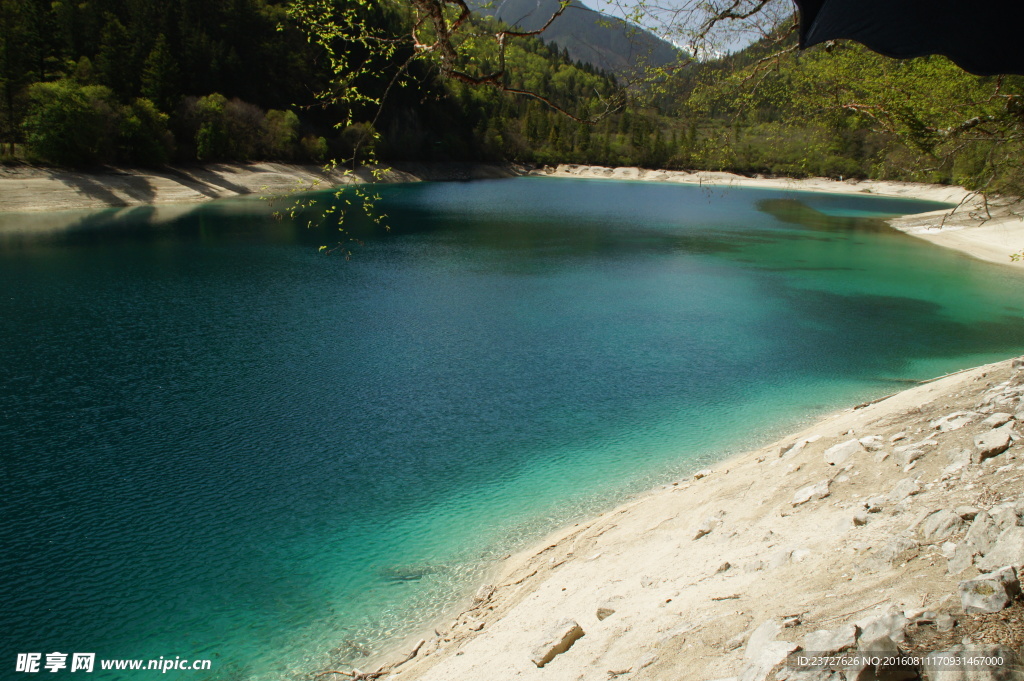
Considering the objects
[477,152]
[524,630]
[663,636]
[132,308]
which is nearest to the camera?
[663,636]

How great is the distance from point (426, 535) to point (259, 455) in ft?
12.9

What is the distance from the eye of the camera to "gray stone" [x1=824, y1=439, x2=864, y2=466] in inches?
285

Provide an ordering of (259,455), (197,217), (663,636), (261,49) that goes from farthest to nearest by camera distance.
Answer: (261,49) → (197,217) → (259,455) → (663,636)

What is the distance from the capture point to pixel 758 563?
566 cm

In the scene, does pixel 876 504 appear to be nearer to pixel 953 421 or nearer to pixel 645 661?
pixel 953 421

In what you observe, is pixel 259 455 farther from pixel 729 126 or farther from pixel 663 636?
pixel 729 126

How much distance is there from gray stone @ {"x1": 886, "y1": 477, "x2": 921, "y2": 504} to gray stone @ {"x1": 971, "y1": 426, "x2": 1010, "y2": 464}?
55 cm

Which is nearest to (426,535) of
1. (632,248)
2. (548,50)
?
(632,248)

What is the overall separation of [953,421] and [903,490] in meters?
1.59

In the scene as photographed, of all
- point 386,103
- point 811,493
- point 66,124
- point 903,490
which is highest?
point 386,103

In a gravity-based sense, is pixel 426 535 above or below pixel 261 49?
below

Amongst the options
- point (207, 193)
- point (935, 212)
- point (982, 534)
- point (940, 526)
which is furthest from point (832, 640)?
point (935, 212)

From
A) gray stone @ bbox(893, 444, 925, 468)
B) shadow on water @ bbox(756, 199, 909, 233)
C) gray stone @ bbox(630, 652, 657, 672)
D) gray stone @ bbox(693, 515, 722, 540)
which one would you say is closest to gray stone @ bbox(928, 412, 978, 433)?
gray stone @ bbox(893, 444, 925, 468)

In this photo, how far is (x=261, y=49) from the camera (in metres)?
71.4
